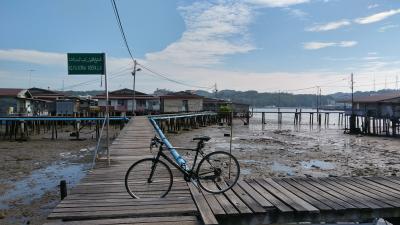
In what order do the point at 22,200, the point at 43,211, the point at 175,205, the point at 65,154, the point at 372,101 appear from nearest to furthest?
the point at 175,205, the point at 43,211, the point at 22,200, the point at 65,154, the point at 372,101

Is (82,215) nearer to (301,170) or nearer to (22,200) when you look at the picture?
(22,200)

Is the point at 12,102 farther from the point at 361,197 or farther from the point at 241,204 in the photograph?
the point at 361,197

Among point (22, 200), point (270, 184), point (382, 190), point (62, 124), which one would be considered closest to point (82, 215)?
point (270, 184)

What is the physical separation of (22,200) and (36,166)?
7122mm

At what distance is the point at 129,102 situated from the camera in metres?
64.6

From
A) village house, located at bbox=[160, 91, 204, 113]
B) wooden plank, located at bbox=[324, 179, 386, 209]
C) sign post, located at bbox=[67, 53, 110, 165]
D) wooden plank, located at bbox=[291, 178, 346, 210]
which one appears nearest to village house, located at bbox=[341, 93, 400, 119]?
village house, located at bbox=[160, 91, 204, 113]

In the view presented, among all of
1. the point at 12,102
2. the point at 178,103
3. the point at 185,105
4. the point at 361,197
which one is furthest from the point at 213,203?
the point at 185,105

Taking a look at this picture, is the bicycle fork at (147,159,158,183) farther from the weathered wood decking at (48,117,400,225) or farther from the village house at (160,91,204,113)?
the village house at (160,91,204,113)

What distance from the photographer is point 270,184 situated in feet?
27.1

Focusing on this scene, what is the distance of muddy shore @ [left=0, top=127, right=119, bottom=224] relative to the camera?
10367 millimetres

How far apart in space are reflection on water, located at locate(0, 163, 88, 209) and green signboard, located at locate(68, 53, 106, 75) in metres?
4.24

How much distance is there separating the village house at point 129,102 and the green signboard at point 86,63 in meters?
51.4

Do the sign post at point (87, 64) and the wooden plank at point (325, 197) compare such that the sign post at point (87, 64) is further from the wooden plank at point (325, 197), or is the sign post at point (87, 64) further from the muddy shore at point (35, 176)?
the wooden plank at point (325, 197)

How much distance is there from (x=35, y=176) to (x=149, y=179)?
1007 centimetres
